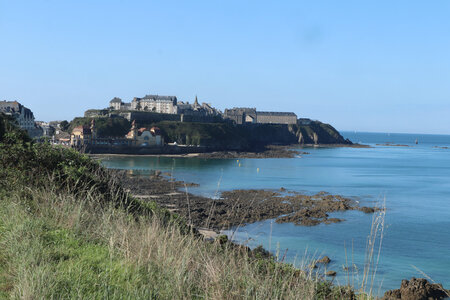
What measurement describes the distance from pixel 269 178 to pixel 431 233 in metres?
23.9

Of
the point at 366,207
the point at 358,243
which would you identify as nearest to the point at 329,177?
the point at 366,207

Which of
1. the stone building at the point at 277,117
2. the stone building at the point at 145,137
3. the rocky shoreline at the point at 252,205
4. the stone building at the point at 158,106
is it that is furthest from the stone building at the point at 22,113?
the stone building at the point at 277,117

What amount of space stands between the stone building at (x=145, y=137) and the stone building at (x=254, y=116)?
159 feet

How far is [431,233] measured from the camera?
73.0 feet

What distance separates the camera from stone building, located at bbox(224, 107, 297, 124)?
430 feet

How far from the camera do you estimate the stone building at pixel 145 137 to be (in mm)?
78000

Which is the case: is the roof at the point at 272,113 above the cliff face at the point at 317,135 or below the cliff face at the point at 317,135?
above

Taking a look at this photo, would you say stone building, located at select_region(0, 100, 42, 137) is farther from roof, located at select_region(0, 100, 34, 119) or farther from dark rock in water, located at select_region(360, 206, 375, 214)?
dark rock in water, located at select_region(360, 206, 375, 214)

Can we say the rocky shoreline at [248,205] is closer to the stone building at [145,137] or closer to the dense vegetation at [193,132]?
the stone building at [145,137]

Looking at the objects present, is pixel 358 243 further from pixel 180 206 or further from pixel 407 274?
pixel 180 206

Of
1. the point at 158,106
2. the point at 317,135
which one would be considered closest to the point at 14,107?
the point at 158,106

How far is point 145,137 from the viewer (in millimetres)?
79750

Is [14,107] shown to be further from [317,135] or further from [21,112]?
[317,135]

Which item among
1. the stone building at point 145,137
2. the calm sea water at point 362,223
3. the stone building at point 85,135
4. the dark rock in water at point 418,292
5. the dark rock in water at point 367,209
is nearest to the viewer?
the dark rock in water at point 418,292
